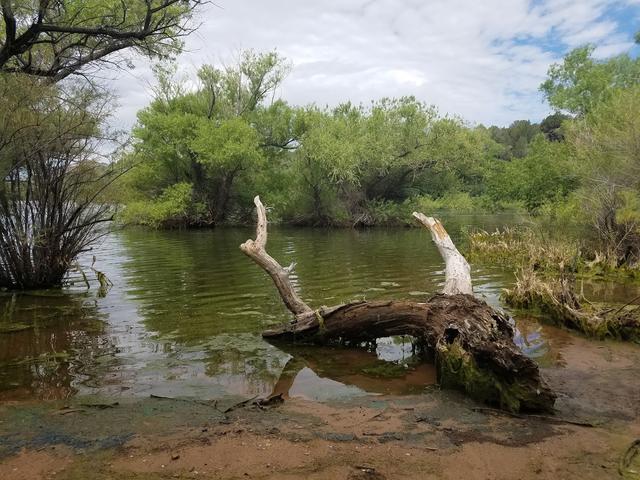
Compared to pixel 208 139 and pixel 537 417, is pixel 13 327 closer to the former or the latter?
pixel 537 417

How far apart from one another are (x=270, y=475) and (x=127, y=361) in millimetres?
3920

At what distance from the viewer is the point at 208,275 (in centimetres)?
1460

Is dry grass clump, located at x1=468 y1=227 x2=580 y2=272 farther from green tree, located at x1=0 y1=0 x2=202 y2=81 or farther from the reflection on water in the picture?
green tree, located at x1=0 y1=0 x2=202 y2=81

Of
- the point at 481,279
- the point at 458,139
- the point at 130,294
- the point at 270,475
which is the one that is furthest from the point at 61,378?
the point at 458,139

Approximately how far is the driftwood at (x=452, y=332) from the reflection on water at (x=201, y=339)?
1.19ft

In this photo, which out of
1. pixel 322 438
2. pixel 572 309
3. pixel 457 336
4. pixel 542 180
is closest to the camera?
pixel 322 438

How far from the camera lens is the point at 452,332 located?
631cm

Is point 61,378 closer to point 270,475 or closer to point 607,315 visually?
point 270,475

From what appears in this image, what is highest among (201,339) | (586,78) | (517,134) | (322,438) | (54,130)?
(517,134)

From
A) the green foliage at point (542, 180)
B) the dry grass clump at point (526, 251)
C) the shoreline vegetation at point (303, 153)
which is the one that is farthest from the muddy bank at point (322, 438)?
the shoreline vegetation at point (303, 153)

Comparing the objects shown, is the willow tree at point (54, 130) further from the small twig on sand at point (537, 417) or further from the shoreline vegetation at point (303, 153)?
the shoreline vegetation at point (303, 153)

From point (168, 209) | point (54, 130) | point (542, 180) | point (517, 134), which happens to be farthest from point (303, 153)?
point (517, 134)

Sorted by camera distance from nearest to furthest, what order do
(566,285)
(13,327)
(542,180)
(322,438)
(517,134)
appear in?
(322,438) → (13,327) → (566,285) → (542,180) → (517,134)

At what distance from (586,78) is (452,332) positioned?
43.1 m
